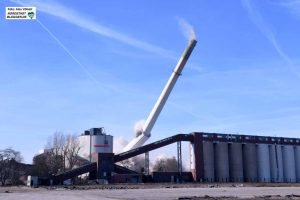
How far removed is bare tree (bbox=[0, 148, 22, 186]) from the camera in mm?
128750

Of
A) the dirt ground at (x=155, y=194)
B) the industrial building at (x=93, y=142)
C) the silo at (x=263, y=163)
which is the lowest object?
the dirt ground at (x=155, y=194)

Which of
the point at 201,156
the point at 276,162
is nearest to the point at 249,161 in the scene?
the point at 276,162

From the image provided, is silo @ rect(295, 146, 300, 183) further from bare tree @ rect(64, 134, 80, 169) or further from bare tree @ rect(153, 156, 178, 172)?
bare tree @ rect(64, 134, 80, 169)

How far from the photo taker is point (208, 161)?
462 feet

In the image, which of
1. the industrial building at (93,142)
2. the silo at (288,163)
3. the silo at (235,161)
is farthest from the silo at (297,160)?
the industrial building at (93,142)

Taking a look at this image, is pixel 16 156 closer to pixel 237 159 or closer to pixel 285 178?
pixel 237 159

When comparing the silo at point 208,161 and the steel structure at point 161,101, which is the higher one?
the steel structure at point 161,101

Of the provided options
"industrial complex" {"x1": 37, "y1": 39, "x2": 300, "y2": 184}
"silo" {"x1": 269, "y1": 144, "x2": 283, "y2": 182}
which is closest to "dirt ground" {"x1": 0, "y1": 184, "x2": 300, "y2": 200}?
"industrial complex" {"x1": 37, "y1": 39, "x2": 300, "y2": 184}

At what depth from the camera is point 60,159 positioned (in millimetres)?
147250

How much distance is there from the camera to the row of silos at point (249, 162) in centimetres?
14238

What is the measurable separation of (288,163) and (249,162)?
17.2m

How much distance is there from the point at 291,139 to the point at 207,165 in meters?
38.7

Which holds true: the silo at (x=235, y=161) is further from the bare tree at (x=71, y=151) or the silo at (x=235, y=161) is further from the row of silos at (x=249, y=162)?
the bare tree at (x=71, y=151)

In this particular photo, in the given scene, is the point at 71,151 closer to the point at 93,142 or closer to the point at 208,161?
the point at 93,142
